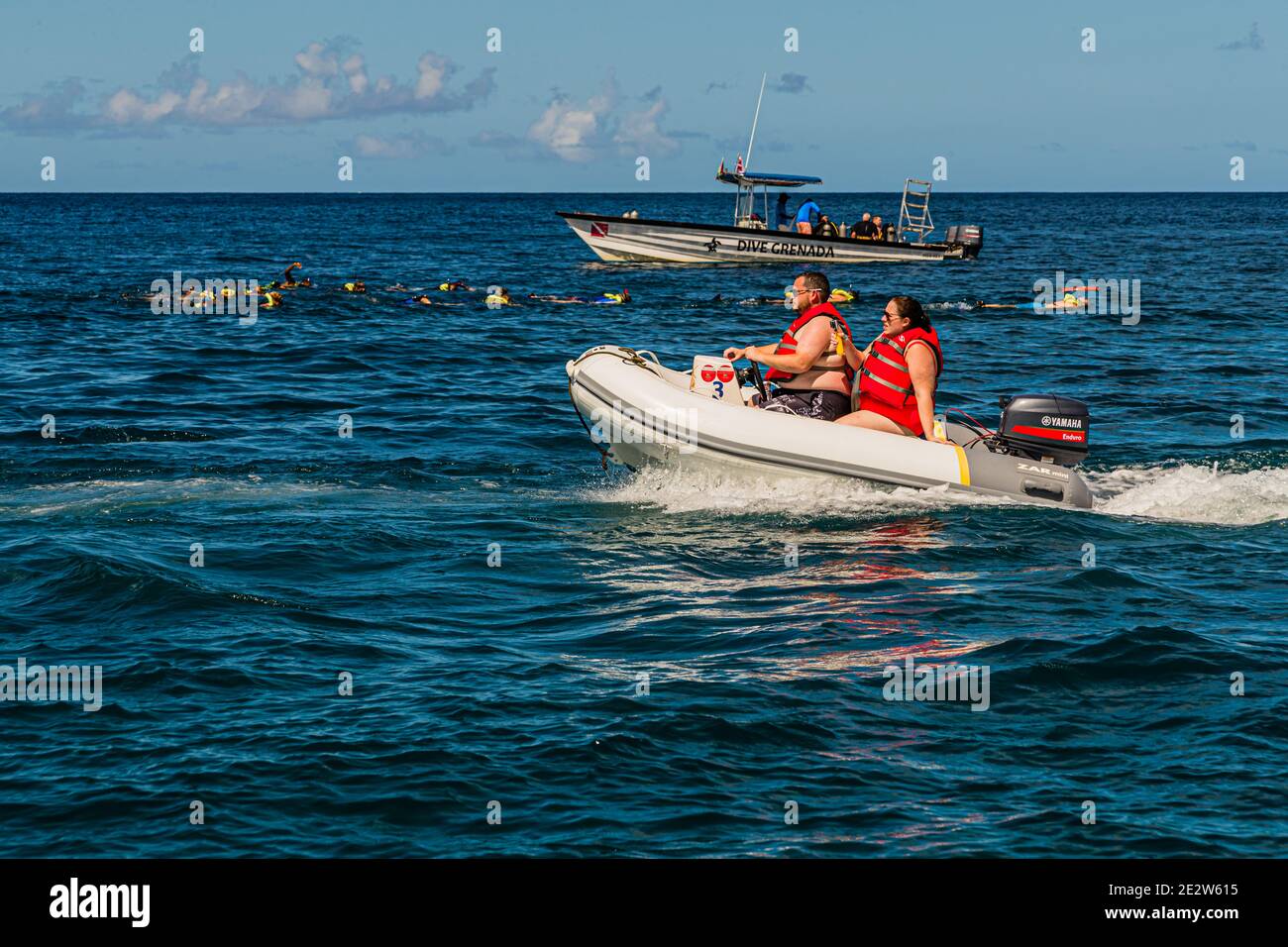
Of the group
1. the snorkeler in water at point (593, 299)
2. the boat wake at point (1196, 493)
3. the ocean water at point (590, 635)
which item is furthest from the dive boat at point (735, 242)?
the boat wake at point (1196, 493)

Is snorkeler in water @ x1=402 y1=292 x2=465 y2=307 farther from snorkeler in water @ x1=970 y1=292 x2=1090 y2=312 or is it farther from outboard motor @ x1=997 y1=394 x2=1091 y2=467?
outboard motor @ x1=997 y1=394 x2=1091 y2=467

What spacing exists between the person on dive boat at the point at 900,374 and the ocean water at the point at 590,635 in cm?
64

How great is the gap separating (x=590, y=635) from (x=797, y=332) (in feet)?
12.8

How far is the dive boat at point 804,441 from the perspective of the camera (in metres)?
10.3

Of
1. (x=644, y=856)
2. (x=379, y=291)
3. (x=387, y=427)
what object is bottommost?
(x=644, y=856)

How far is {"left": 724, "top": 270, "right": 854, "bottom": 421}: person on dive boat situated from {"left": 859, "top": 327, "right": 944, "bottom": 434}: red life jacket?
0.71 ft

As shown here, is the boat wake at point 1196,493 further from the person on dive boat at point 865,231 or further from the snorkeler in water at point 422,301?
the person on dive boat at point 865,231

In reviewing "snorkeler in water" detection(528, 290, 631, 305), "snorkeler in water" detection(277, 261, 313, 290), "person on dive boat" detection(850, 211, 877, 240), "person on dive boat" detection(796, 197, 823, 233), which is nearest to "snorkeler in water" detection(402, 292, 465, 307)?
"snorkeler in water" detection(528, 290, 631, 305)

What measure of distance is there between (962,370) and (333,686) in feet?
46.9

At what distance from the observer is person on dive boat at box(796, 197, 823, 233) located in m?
38.4

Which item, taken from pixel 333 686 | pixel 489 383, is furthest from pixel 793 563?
pixel 489 383

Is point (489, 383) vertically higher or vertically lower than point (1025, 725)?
higher

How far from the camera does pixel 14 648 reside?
7.25 metres
